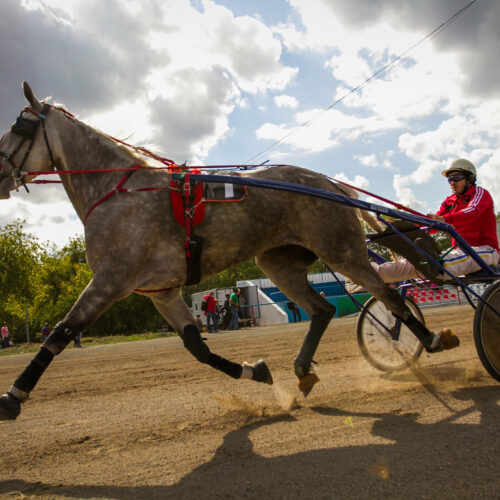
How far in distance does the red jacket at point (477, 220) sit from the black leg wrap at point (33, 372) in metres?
4.10

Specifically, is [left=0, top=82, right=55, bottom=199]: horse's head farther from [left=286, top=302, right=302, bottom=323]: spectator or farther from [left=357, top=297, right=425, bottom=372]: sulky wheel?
[left=286, top=302, right=302, bottom=323]: spectator

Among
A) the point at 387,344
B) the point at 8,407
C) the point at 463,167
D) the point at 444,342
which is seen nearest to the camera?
the point at 8,407

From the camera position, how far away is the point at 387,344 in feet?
18.7

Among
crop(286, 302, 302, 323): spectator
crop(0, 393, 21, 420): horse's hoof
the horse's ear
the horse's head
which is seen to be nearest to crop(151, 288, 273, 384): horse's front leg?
crop(0, 393, 21, 420): horse's hoof

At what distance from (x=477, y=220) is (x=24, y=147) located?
4582mm

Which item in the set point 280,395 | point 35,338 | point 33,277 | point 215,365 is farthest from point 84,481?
point 35,338

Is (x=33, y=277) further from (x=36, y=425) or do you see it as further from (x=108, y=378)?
(x=36, y=425)

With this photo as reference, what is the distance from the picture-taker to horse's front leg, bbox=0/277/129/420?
310 cm

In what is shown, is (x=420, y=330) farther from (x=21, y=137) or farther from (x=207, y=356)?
(x=21, y=137)

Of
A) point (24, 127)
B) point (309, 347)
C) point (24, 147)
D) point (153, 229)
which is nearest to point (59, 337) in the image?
point (153, 229)

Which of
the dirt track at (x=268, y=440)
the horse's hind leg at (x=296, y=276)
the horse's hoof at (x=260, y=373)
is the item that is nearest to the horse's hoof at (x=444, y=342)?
→ the dirt track at (x=268, y=440)

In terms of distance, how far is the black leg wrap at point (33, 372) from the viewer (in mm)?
3148

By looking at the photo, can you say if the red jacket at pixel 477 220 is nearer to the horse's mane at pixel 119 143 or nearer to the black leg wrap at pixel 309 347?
the black leg wrap at pixel 309 347

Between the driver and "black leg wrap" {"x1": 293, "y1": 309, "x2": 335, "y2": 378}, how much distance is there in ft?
3.60
